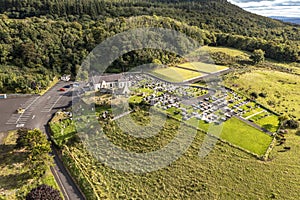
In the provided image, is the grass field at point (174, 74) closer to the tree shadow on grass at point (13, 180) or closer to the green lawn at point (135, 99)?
the green lawn at point (135, 99)

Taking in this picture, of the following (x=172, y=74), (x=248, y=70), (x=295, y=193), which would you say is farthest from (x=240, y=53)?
(x=295, y=193)

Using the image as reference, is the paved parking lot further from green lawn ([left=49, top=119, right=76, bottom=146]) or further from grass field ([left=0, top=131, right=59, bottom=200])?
green lawn ([left=49, top=119, right=76, bottom=146])

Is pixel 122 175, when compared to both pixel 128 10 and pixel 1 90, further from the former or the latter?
pixel 128 10

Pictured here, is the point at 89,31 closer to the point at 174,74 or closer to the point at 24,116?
the point at 174,74

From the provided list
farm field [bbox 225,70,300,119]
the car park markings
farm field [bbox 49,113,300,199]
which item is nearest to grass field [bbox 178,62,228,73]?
farm field [bbox 225,70,300,119]

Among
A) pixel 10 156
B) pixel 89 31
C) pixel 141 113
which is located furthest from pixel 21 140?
pixel 89 31

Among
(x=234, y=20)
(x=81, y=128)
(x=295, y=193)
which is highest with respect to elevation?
(x=234, y=20)

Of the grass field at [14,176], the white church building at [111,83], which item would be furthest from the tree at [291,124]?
the grass field at [14,176]
